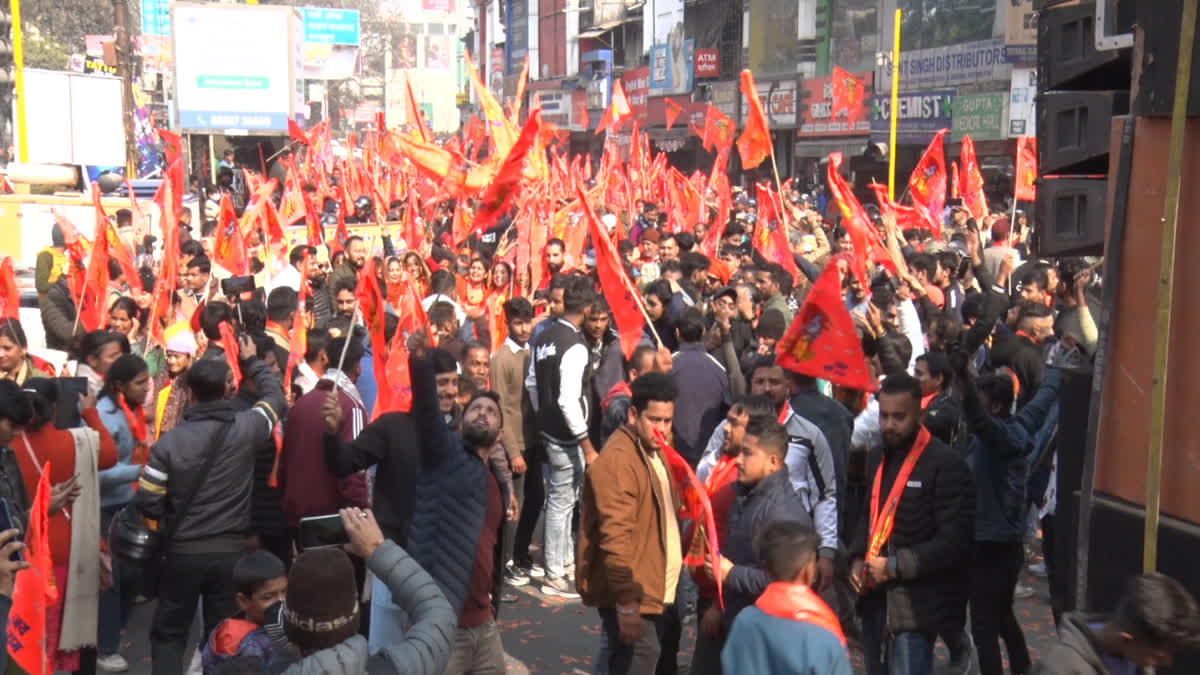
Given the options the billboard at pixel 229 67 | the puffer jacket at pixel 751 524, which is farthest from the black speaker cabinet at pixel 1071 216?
the billboard at pixel 229 67

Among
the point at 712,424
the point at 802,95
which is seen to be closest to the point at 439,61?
the point at 802,95

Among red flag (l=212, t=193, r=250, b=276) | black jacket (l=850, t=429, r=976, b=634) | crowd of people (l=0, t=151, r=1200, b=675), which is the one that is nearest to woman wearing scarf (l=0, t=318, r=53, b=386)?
crowd of people (l=0, t=151, r=1200, b=675)

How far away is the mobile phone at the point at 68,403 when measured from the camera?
6074mm

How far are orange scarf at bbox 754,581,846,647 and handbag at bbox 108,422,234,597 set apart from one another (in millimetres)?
2602

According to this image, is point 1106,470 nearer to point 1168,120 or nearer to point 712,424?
point 1168,120

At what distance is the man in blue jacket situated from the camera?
5.73 metres

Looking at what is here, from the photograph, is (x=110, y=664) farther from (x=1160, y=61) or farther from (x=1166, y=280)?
(x=1160, y=61)

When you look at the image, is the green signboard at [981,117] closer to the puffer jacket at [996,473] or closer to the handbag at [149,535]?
the puffer jacket at [996,473]

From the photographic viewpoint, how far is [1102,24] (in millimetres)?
4684

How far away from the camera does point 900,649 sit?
520 centimetres

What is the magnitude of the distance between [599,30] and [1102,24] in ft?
169

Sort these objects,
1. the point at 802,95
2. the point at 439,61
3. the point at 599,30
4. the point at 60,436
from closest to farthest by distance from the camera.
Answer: the point at 60,436 < the point at 802,95 < the point at 599,30 < the point at 439,61

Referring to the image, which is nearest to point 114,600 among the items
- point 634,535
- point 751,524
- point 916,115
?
point 634,535

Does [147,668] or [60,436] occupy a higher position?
[60,436]
